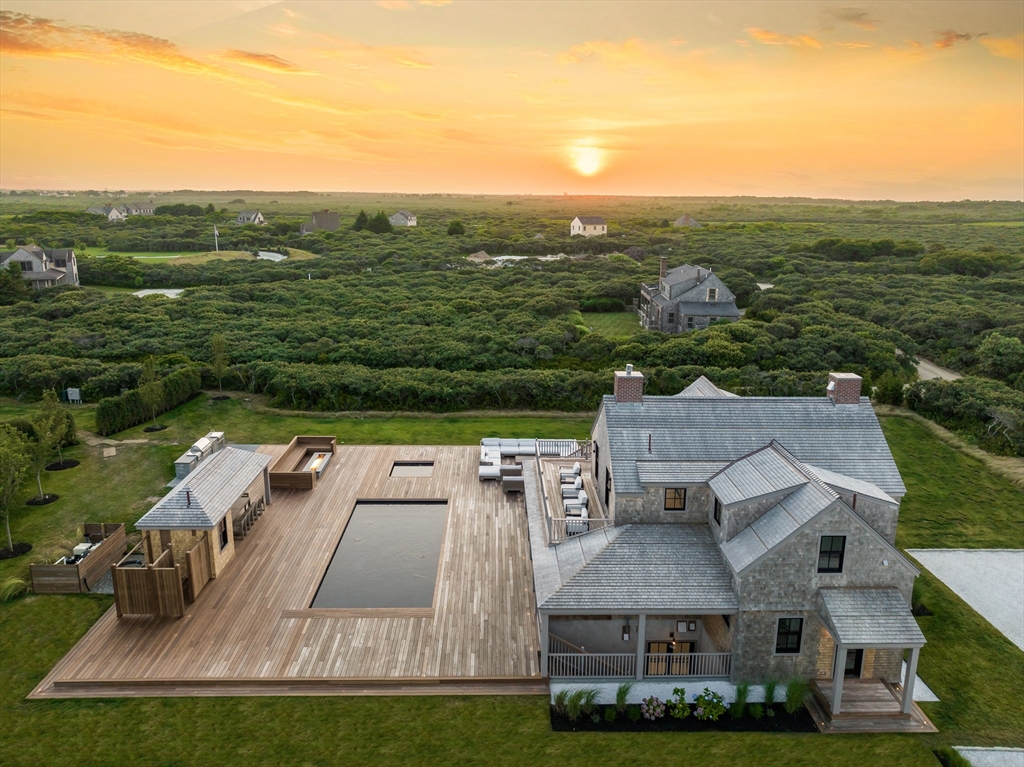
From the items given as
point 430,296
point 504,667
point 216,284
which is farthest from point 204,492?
point 216,284

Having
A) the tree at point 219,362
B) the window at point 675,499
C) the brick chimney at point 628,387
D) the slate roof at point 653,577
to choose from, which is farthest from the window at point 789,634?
the tree at point 219,362

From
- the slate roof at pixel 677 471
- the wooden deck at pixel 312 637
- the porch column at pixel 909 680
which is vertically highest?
the slate roof at pixel 677 471

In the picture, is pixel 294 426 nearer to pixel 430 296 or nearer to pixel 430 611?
pixel 430 611

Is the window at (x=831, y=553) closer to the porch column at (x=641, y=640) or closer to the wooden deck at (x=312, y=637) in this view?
the porch column at (x=641, y=640)

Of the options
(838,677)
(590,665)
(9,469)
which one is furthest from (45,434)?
(838,677)

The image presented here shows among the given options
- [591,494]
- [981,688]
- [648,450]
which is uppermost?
[648,450]

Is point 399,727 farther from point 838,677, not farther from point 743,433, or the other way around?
point 743,433
